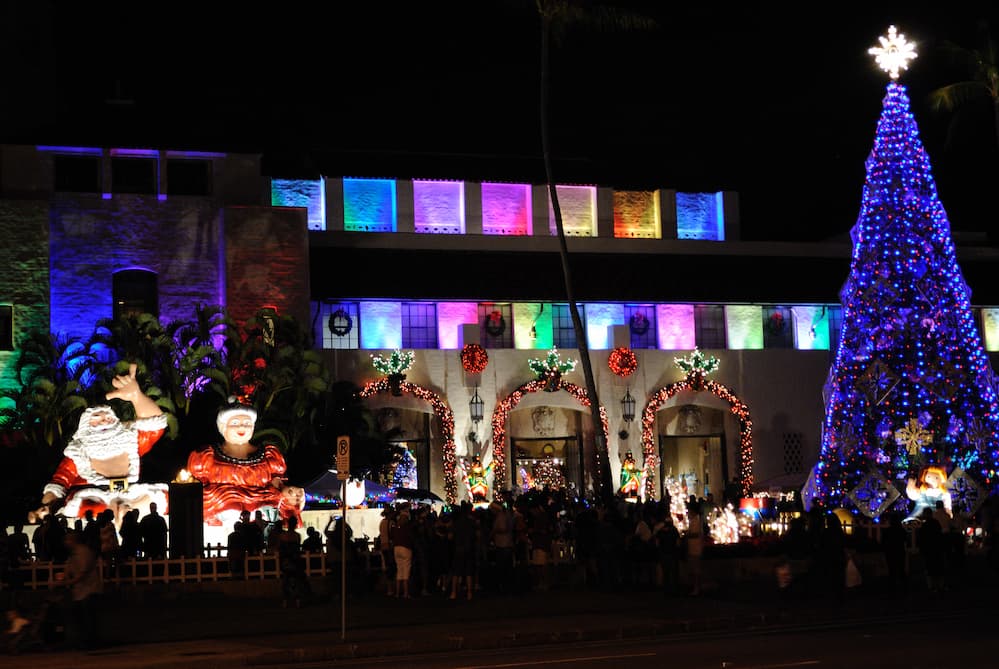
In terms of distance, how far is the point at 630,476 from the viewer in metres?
43.3

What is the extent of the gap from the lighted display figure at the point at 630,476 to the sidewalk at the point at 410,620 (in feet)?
54.1

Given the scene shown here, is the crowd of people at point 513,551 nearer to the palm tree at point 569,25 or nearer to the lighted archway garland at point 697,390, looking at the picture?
the palm tree at point 569,25

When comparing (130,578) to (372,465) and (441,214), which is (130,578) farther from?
(441,214)

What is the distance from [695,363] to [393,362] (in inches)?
396

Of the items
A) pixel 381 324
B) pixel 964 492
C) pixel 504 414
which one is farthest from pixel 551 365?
pixel 964 492

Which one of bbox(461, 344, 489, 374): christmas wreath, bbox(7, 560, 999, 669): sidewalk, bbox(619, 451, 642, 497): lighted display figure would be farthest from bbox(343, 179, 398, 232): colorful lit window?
bbox(7, 560, 999, 669): sidewalk

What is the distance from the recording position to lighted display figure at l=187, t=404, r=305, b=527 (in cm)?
2983

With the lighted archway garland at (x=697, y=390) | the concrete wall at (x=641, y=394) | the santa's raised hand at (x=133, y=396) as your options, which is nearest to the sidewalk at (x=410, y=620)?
the santa's raised hand at (x=133, y=396)

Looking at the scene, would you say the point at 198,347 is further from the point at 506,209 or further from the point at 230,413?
the point at 506,209

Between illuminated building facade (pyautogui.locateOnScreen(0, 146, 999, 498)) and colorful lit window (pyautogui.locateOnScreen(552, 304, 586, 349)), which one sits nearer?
illuminated building facade (pyautogui.locateOnScreen(0, 146, 999, 498))

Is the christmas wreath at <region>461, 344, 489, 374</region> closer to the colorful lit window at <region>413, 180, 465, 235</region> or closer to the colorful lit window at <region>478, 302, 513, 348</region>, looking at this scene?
the colorful lit window at <region>478, 302, 513, 348</region>

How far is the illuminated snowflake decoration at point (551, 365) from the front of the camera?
1746 inches

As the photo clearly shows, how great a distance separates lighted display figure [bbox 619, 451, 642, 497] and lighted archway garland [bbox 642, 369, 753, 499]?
70 cm

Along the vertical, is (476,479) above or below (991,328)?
below
